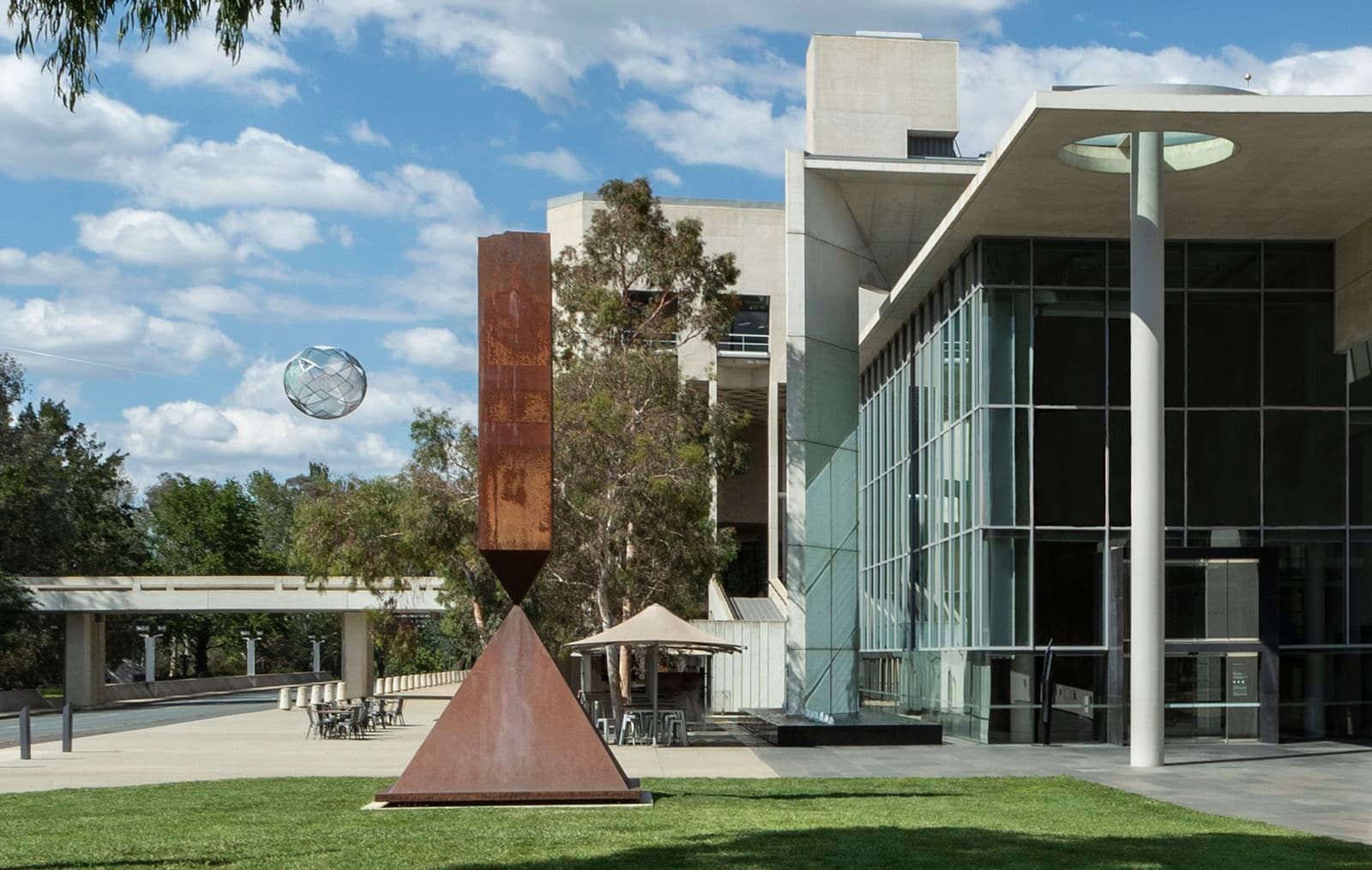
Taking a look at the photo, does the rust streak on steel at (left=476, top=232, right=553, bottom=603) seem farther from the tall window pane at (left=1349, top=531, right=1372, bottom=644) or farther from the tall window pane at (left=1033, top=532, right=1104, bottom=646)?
the tall window pane at (left=1349, top=531, right=1372, bottom=644)

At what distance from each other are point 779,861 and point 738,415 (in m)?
27.4

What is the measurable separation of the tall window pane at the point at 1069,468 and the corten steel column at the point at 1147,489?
18.5 feet

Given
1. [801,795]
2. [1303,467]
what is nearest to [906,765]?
[801,795]

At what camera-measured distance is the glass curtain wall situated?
28.2 m

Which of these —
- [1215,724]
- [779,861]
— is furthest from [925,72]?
[779,861]

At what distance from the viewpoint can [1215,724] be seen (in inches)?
1101

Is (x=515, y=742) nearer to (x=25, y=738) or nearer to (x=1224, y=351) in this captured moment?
(x=25, y=738)

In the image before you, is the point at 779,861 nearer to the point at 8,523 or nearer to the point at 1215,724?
the point at 1215,724

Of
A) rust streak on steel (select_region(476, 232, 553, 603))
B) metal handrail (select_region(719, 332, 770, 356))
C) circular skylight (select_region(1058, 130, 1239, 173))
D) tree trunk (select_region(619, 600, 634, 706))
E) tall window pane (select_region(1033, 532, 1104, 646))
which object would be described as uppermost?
metal handrail (select_region(719, 332, 770, 356))

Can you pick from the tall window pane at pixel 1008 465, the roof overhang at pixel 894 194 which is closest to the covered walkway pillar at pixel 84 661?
the roof overhang at pixel 894 194

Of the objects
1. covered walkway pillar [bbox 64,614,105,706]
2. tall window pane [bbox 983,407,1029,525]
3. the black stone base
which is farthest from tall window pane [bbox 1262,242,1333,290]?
covered walkway pillar [bbox 64,614,105,706]

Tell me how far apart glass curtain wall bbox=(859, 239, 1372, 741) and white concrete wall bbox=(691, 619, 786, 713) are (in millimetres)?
15050

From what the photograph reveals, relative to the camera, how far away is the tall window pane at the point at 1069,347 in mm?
28703

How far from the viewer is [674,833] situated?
13.5 m
